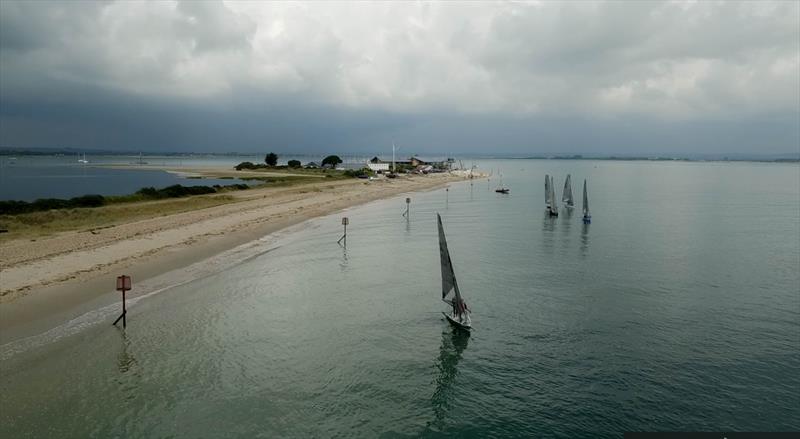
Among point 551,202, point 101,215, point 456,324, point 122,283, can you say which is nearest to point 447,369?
point 456,324

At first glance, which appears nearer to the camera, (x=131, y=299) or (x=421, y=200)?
(x=131, y=299)

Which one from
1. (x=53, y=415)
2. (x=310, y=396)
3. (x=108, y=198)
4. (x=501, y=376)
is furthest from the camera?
(x=108, y=198)

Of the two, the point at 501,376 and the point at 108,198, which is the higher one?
the point at 108,198

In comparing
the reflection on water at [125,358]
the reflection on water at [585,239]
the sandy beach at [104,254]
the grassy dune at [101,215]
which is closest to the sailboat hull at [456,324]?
the reflection on water at [125,358]

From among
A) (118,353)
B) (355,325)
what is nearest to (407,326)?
(355,325)

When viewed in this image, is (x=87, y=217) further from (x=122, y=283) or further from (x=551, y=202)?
(x=551, y=202)

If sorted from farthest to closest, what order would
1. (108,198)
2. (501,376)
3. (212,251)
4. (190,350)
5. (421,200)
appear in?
1. (421,200)
2. (108,198)
3. (212,251)
4. (190,350)
5. (501,376)

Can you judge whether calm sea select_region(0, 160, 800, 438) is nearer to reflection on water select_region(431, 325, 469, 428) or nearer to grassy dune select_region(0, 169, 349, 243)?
reflection on water select_region(431, 325, 469, 428)

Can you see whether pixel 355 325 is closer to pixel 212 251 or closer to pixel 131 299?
pixel 131 299
